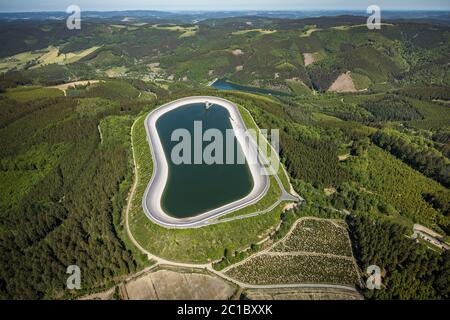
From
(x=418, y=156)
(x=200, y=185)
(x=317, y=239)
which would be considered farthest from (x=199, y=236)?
(x=418, y=156)

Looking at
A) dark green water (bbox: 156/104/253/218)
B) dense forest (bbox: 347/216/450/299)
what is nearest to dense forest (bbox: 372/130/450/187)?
dense forest (bbox: 347/216/450/299)

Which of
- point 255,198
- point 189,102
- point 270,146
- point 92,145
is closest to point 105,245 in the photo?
point 255,198

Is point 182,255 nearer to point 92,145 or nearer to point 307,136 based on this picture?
point 92,145

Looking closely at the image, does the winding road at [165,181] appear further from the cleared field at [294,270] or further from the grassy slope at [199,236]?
the cleared field at [294,270]

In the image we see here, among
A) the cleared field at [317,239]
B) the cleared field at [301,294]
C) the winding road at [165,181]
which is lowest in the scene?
the cleared field at [301,294]

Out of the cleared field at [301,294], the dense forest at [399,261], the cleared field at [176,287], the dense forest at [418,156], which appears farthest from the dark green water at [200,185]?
the dense forest at [418,156]

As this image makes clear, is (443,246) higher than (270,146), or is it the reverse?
(270,146)

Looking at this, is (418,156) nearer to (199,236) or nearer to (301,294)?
(301,294)
